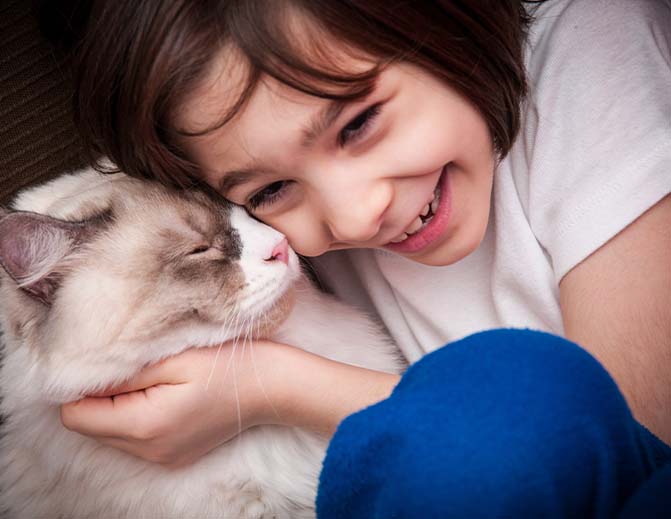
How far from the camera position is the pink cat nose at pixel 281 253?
3.32 feet

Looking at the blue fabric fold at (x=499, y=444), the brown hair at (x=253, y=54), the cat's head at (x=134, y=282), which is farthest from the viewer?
the cat's head at (x=134, y=282)

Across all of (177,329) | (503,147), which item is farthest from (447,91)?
(177,329)

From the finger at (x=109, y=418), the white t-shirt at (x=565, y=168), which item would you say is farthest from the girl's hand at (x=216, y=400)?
the white t-shirt at (x=565, y=168)

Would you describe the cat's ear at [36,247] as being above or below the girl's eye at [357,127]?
below

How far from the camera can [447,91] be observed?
37.5 inches

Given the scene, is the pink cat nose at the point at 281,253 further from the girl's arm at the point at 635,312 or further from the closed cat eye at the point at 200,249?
the girl's arm at the point at 635,312

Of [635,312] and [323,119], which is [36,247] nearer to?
[323,119]

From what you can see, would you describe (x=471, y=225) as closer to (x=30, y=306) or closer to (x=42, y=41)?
(x=30, y=306)

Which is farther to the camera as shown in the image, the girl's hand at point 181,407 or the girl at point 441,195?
the girl's hand at point 181,407

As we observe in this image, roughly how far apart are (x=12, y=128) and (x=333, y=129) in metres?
0.73

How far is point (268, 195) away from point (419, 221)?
0.23 meters

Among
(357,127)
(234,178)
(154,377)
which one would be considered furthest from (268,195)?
(154,377)

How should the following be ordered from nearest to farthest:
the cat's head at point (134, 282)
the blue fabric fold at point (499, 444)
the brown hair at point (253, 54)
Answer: the blue fabric fold at point (499, 444) < the brown hair at point (253, 54) < the cat's head at point (134, 282)

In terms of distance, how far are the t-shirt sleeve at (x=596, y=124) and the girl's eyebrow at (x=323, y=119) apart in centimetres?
37
